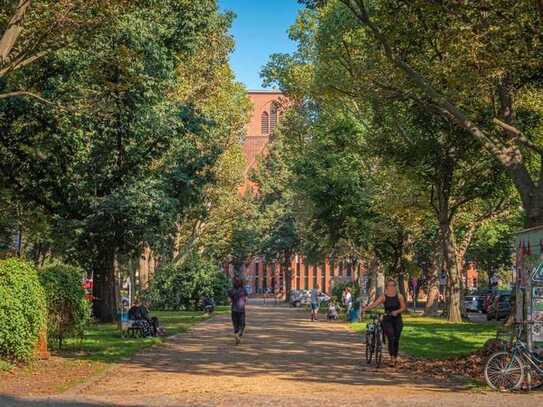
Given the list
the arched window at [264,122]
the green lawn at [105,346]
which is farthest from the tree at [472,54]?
the arched window at [264,122]

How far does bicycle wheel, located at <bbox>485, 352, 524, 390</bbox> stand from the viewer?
12.6 metres

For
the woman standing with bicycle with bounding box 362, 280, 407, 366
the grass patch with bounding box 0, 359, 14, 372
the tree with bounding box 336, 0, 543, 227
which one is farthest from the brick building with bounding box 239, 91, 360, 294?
the grass patch with bounding box 0, 359, 14, 372

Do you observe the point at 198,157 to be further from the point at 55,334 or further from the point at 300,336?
the point at 55,334

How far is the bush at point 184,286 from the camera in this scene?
55.6m

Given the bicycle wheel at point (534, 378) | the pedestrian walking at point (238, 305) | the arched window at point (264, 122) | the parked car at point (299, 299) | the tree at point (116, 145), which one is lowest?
the parked car at point (299, 299)

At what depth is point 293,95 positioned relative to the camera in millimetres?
49406

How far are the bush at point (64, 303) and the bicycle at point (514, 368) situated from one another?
8793mm

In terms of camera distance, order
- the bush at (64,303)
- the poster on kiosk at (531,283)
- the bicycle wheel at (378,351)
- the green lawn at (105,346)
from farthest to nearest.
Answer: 1. the green lawn at (105,346)
2. the bush at (64,303)
3. the bicycle wheel at (378,351)
4. the poster on kiosk at (531,283)

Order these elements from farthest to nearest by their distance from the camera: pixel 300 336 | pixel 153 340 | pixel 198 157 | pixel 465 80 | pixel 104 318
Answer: pixel 104 318
pixel 198 157
pixel 300 336
pixel 153 340
pixel 465 80

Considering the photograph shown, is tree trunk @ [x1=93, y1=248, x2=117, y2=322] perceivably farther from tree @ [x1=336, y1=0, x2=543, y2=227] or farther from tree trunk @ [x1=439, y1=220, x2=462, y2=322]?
tree @ [x1=336, y1=0, x2=543, y2=227]

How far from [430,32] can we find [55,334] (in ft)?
32.9

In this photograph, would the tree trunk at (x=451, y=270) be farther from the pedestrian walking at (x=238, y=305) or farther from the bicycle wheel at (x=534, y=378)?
the bicycle wheel at (x=534, y=378)

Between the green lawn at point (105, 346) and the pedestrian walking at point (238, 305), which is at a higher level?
the pedestrian walking at point (238, 305)

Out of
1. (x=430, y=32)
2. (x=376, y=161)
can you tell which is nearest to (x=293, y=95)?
(x=376, y=161)
